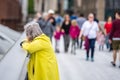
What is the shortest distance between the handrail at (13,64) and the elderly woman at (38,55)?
160 mm

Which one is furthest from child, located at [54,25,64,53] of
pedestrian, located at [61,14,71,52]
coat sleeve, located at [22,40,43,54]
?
coat sleeve, located at [22,40,43,54]

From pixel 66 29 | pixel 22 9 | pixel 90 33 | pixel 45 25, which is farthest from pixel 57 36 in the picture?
pixel 22 9

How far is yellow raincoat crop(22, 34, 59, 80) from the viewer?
6.13 metres

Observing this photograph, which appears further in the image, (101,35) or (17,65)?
(101,35)

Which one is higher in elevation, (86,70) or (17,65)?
(17,65)

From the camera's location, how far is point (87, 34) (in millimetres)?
15625

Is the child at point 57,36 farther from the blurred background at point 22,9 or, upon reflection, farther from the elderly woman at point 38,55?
the elderly woman at point 38,55

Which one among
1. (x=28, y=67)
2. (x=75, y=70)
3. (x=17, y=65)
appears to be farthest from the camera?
(x=75, y=70)

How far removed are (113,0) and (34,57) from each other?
3351 cm

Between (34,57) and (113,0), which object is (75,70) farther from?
(113,0)

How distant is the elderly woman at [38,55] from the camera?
6.14 m

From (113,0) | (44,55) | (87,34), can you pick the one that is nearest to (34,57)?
(44,55)

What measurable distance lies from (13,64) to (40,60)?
781 millimetres

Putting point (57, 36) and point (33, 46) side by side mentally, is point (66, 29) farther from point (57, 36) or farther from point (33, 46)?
point (33, 46)
